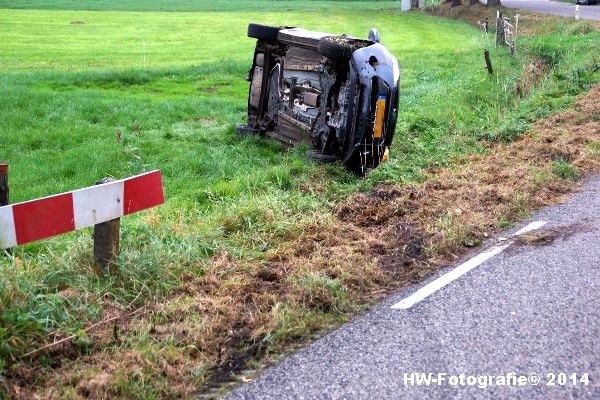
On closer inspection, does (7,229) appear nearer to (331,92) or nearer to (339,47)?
(339,47)

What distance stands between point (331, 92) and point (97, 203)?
5.47 m

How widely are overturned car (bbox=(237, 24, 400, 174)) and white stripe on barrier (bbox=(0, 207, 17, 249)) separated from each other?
5.32m

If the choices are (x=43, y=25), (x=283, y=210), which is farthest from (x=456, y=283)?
(x=43, y=25)

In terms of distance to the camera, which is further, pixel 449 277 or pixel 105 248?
pixel 449 277

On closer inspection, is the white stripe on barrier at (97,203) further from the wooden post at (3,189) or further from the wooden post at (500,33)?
the wooden post at (500,33)

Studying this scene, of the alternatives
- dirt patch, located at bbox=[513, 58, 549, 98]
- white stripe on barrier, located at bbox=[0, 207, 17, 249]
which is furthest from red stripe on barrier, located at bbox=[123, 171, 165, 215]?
dirt patch, located at bbox=[513, 58, 549, 98]

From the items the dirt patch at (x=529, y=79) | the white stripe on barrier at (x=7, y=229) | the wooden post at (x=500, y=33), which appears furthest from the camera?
the wooden post at (x=500, y=33)

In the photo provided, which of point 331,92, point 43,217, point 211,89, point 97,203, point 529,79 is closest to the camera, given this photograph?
point 43,217

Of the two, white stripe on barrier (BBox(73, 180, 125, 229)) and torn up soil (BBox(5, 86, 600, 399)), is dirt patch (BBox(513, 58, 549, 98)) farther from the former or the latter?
white stripe on barrier (BBox(73, 180, 125, 229))

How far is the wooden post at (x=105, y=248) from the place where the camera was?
522 centimetres

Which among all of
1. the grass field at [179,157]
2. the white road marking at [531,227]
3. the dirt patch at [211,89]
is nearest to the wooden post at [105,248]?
the grass field at [179,157]

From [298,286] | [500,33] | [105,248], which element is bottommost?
[298,286]

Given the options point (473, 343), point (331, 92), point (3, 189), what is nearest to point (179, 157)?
point (331, 92)

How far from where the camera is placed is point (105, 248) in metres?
5.25
